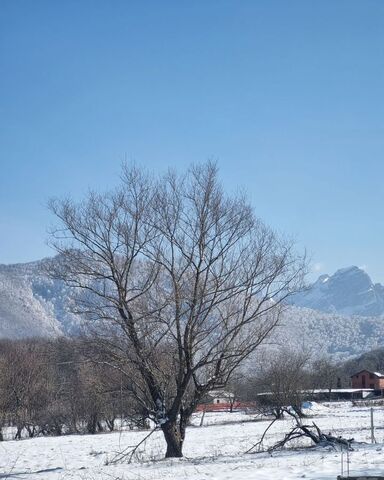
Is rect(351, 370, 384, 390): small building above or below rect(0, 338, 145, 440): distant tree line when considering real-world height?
above

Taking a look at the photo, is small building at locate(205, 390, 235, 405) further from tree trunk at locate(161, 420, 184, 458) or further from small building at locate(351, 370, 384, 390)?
small building at locate(351, 370, 384, 390)

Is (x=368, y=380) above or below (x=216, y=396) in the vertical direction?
above

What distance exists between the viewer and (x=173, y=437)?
63.7ft

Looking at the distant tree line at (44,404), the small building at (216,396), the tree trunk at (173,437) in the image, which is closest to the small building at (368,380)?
the small building at (216,396)

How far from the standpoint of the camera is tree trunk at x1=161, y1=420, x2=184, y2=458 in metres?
19.2

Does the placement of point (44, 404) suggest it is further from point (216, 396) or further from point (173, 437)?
point (173, 437)

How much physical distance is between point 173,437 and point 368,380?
106m

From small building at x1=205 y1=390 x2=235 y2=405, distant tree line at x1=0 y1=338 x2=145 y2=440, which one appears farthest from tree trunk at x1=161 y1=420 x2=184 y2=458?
distant tree line at x1=0 y1=338 x2=145 y2=440

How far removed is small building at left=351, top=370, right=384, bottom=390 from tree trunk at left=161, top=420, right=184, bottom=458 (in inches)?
3962

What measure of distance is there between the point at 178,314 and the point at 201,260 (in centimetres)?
181

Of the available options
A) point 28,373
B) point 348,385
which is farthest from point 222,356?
point 348,385

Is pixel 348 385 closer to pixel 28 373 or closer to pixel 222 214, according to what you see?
pixel 28 373

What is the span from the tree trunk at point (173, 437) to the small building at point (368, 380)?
10063 cm

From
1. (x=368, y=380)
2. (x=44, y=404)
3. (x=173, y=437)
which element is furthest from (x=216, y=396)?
(x=368, y=380)
